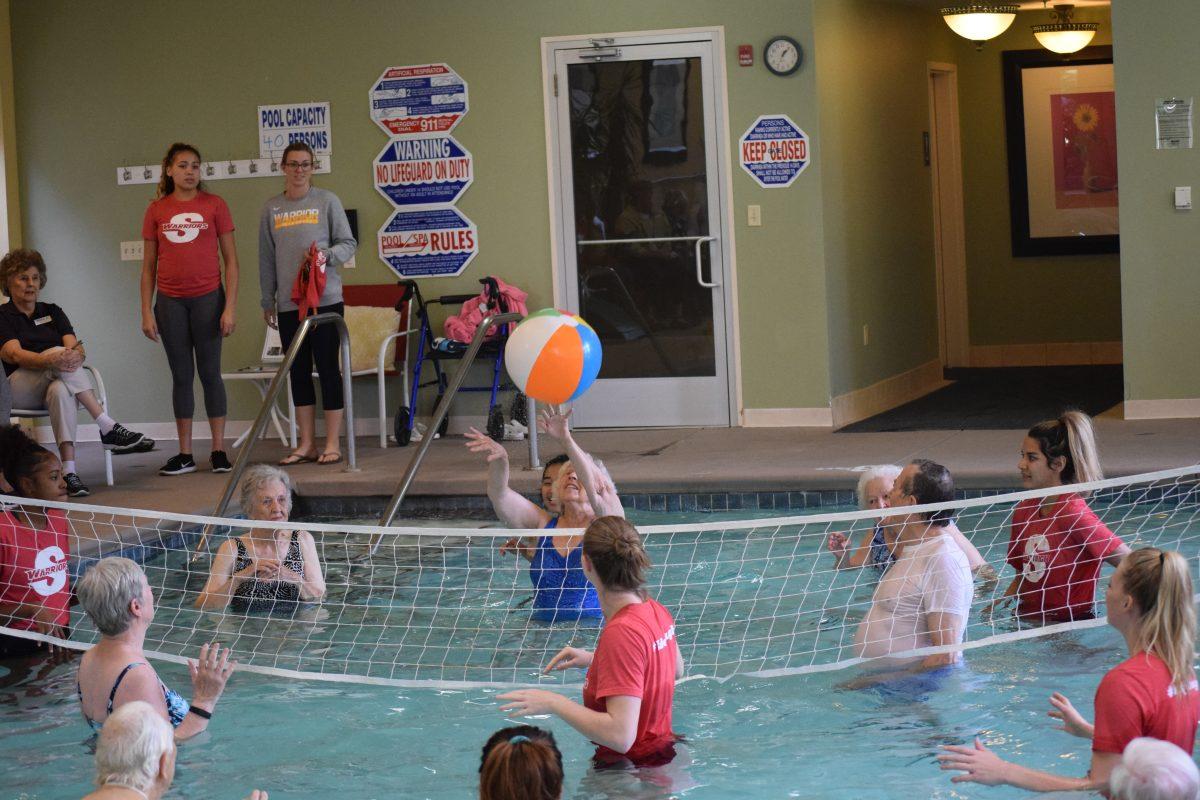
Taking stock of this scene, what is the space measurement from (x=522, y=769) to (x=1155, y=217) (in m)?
7.11

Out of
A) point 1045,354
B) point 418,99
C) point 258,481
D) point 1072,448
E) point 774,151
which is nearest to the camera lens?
point 1072,448

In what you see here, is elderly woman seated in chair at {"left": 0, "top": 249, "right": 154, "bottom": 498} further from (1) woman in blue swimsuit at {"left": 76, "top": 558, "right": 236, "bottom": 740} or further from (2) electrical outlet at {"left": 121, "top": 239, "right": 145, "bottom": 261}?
(1) woman in blue swimsuit at {"left": 76, "top": 558, "right": 236, "bottom": 740}

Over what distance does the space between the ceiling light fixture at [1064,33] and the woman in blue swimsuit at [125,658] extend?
913cm

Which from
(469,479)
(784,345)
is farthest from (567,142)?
(469,479)

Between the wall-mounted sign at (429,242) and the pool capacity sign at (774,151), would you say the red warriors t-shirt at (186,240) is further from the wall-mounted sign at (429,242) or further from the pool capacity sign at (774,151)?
the pool capacity sign at (774,151)

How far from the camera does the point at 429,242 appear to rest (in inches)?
382

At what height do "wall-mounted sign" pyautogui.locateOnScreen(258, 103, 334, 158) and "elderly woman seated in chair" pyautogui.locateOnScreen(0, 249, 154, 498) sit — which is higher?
"wall-mounted sign" pyautogui.locateOnScreen(258, 103, 334, 158)

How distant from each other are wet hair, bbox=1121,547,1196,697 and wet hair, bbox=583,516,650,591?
1090 mm

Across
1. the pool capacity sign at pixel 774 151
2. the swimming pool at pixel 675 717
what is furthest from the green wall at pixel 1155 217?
the swimming pool at pixel 675 717

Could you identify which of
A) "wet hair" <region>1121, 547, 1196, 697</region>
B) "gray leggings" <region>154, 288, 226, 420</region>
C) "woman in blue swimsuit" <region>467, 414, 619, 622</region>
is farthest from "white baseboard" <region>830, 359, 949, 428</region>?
"wet hair" <region>1121, 547, 1196, 697</region>

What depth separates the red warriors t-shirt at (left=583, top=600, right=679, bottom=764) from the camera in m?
3.33

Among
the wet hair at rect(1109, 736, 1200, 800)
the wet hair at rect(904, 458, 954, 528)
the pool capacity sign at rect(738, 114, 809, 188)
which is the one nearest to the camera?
the wet hair at rect(1109, 736, 1200, 800)

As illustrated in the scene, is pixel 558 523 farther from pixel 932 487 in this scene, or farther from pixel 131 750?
pixel 131 750

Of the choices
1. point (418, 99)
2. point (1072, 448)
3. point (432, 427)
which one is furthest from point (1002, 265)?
point (1072, 448)
